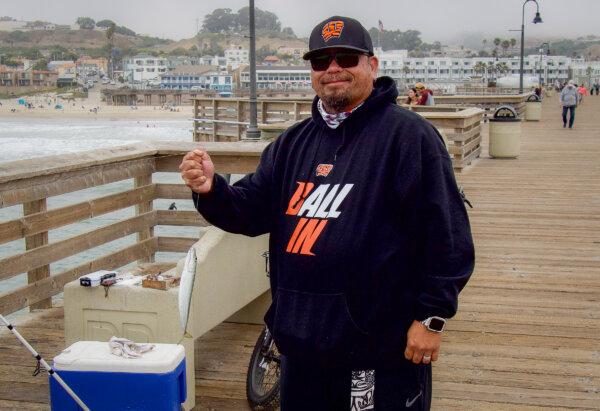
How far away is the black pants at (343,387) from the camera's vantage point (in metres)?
2.47

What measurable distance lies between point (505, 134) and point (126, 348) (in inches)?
559

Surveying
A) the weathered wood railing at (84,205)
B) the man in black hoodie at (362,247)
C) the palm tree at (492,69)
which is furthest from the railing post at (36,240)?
the palm tree at (492,69)

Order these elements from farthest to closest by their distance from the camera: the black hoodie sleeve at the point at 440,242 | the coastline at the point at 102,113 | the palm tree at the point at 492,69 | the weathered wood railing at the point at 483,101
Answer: the palm tree at the point at 492,69
the coastline at the point at 102,113
the weathered wood railing at the point at 483,101
the black hoodie sleeve at the point at 440,242

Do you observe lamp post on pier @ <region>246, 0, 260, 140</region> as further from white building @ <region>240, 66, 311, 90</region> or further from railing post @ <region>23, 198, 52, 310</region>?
white building @ <region>240, 66, 311, 90</region>

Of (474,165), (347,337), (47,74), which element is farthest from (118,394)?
(47,74)

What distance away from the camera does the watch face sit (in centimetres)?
241

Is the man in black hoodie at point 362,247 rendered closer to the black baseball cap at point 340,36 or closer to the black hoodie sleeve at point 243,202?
the black baseball cap at point 340,36

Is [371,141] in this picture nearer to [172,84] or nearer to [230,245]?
[230,245]

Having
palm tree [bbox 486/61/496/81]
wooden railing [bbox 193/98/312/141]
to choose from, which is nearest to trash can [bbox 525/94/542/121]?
wooden railing [bbox 193/98/312/141]

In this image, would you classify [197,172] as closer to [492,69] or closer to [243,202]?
[243,202]

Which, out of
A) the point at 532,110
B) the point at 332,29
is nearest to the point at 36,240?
the point at 332,29

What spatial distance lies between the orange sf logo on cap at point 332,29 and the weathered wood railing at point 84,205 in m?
2.82

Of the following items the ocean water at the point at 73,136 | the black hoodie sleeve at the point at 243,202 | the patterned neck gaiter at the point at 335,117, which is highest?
the patterned neck gaiter at the point at 335,117

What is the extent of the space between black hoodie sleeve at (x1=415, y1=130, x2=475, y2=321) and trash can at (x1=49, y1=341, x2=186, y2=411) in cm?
98
